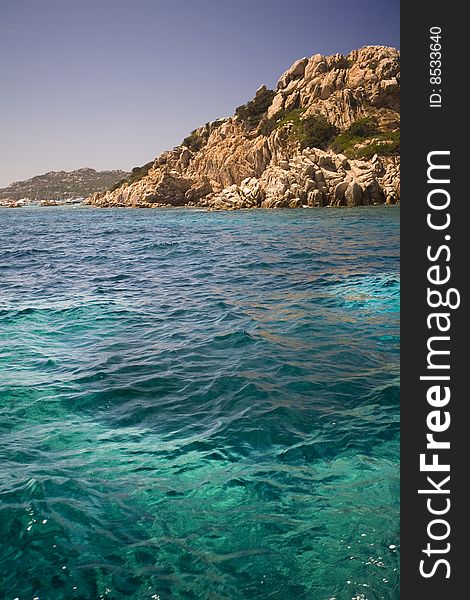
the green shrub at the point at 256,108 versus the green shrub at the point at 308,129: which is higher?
the green shrub at the point at 256,108

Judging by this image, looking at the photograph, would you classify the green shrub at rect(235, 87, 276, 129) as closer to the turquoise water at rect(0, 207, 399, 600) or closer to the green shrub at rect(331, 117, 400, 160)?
the green shrub at rect(331, 117, 400, 160)

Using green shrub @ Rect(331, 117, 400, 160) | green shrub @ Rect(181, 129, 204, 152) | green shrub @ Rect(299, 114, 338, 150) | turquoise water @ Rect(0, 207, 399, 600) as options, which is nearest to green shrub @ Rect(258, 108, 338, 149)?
green shrub @ Rect(299, 114, 338, 150)

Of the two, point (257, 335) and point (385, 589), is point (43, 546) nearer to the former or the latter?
point (385, 589)

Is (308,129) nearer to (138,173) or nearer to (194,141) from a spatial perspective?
(194,141)

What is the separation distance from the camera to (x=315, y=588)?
3.67 m

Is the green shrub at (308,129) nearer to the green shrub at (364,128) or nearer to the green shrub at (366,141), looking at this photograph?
the green shrub at (366,141)

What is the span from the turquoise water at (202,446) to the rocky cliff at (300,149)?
154 ft

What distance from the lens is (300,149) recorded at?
75.4 m

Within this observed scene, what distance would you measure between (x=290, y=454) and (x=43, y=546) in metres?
2.95

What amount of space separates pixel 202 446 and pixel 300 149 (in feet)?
247

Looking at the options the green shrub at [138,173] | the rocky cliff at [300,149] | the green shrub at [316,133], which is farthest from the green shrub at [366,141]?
the green shrub at [138,173]

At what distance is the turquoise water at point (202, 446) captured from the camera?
12.8 ft

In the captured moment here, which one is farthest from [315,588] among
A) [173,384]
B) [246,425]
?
[173,384]

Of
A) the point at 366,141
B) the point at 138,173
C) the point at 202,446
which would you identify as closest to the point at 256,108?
the point at 138,173
